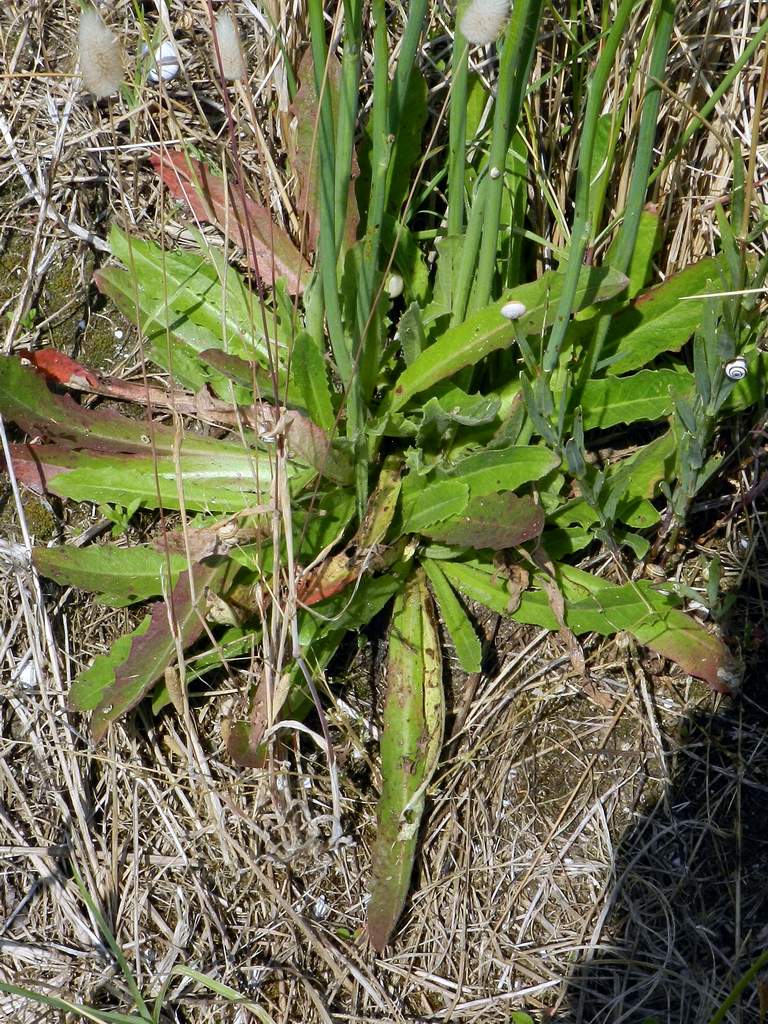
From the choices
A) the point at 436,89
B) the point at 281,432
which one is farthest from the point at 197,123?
the point at 281,432

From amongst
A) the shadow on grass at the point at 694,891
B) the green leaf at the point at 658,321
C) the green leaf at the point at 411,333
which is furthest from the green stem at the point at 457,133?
the shadow on grass at the point at 694,891

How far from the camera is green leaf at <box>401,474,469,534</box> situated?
5.83 ft

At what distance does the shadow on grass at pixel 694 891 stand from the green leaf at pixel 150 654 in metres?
0.96

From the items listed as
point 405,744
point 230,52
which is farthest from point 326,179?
point 405,744

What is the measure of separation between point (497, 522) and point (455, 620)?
10.5 inches

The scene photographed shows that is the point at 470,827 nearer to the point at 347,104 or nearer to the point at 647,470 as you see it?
the point at 647,470

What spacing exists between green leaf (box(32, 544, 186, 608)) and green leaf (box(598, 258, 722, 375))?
1.01m

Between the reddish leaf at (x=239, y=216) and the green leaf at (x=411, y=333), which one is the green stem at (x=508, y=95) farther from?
the reddish leaf at (x=239, y=216)

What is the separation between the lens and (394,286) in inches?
75.4

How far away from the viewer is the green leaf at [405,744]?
1701 millimetres

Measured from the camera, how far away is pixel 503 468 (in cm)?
174

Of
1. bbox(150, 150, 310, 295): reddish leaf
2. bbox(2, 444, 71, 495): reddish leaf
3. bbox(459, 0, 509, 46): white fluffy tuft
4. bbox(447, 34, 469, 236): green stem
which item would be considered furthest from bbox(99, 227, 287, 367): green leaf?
bbox(459, 0, 509, 46): white fluffy tuft

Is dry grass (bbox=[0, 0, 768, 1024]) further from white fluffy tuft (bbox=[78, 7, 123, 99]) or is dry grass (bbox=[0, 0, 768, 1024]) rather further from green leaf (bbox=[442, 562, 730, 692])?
white fluffy tuft (bbox=[78, 7, 123, 99])

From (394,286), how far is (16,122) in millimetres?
1189
